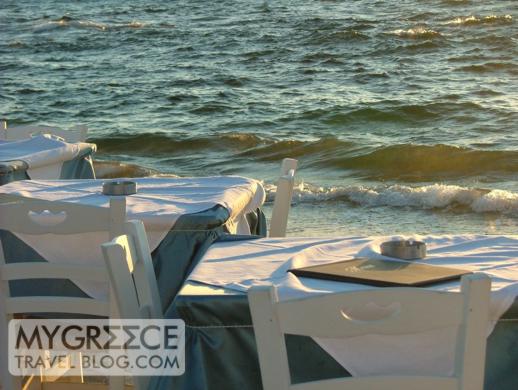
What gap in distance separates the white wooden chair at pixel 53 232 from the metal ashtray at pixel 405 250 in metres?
0.80

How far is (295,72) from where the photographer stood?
1606cm

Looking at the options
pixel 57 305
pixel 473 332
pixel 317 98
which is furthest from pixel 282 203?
pixel 317 98

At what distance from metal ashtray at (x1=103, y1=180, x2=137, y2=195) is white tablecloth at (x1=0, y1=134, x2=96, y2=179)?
99 cm

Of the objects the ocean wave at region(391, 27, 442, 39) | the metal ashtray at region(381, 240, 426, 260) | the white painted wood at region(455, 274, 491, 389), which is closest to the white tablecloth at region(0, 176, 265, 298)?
the metal ashtray at region(381, 240, 426, 260)

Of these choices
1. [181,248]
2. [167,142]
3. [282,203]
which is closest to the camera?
[181,248]

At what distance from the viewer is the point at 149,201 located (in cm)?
Answer: 397

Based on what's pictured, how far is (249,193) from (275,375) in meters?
1.91

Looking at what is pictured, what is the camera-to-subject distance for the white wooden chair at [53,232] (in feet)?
10.8

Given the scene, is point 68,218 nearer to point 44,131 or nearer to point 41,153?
point 41,153

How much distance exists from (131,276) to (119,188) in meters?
1.32

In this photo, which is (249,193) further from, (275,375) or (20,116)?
(20,116)

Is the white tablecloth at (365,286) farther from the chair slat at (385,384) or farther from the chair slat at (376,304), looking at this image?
the chair slat at (376,304)

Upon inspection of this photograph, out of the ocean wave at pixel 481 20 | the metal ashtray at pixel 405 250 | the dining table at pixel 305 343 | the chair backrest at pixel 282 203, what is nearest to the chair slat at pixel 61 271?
the dining table at pixel 305 343

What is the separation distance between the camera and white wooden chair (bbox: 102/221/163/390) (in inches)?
109
